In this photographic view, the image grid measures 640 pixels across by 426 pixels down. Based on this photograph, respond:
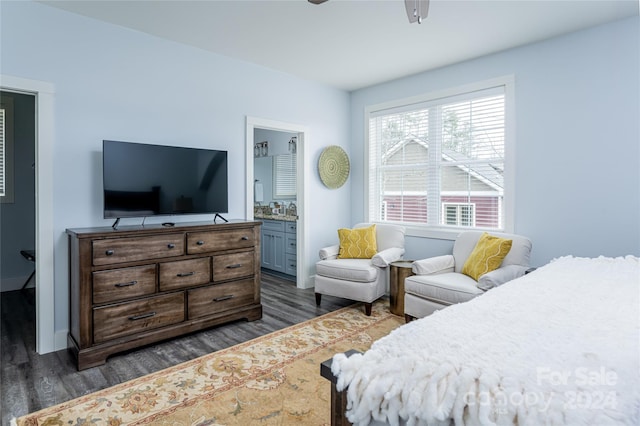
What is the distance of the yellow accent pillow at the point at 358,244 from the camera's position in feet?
13.7

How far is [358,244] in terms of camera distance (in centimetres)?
420

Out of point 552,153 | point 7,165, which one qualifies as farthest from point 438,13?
point 7,165

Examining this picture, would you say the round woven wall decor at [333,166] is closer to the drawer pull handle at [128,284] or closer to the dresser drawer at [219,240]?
the dresser drawer at [219,240]

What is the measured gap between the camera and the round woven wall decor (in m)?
4.79

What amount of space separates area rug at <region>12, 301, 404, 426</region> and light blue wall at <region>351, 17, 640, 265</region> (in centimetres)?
212

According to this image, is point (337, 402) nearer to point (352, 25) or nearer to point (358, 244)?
point (352, 25)

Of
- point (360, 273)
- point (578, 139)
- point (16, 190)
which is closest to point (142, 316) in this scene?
point (360, 273)

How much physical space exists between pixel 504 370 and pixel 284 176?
5.11 meters

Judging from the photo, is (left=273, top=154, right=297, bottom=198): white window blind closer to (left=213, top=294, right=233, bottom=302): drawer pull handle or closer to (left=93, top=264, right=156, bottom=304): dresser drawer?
(left=213, top=294, right=233, bottom=302): drawer pull handle

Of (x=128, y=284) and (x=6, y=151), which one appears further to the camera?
(x=6, y=151)

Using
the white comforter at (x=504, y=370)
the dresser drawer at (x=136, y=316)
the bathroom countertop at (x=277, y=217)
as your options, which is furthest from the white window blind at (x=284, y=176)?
the white comforter at (x=504, y=370)

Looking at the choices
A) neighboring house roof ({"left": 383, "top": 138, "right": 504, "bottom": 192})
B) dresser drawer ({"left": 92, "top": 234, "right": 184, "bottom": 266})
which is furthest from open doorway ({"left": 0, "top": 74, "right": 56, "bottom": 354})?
neighboring house roof ({"left": 383, "top": 138, "right": 504, "bottom": 192})

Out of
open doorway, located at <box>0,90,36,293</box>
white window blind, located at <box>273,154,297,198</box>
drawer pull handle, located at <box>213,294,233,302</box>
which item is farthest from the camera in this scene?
white window blind, located at <box>273,154,297,198</box>

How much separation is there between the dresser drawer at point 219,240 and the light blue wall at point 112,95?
0.54 metres
